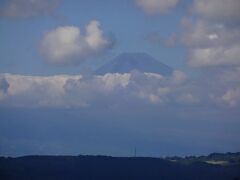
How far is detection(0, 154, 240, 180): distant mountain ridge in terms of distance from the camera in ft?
459

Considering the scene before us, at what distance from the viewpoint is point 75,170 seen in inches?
5984

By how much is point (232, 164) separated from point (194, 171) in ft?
40.6

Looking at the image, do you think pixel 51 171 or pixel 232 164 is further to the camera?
pixel 232 164

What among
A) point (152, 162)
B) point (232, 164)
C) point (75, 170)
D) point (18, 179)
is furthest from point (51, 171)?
point (232, 164)

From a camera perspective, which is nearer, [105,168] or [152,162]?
[105,168]

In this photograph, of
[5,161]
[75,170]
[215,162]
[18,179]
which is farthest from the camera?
[215,162]

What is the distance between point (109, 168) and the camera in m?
158

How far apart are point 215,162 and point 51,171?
193 feet

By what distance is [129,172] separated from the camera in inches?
6142

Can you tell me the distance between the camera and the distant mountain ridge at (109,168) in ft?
459

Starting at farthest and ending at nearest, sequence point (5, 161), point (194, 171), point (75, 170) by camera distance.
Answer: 1. point (194, 171)
2. point (75, 170)
3. point (5, 161)

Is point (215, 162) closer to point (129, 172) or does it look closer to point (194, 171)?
point (194, 171)

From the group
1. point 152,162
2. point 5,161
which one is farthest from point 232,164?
point 5,161

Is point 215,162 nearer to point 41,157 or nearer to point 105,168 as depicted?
point 105,168
